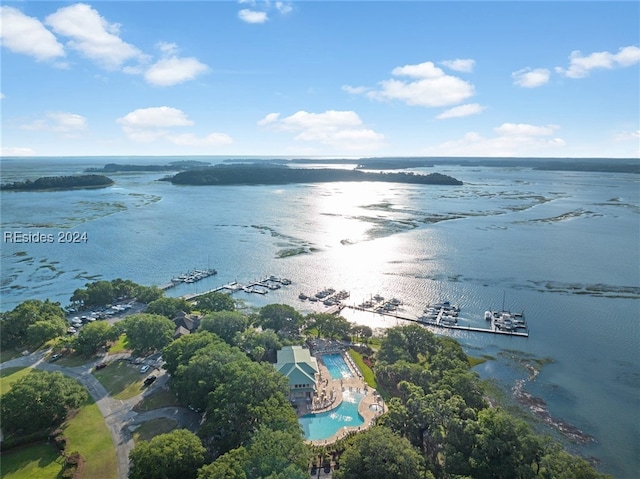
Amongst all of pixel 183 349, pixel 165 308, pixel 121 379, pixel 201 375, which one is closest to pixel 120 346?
pixel 165 308

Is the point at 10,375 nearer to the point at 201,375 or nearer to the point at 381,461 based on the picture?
the point at 201,375

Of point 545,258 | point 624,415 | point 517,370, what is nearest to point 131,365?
point 517,370

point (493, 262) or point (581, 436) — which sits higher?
point (493, 262)

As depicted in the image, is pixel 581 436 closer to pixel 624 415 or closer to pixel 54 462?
pixel 624 415

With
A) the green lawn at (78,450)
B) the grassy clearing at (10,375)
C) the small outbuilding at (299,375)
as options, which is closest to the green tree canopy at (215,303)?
the small outbuilding at (299,375)

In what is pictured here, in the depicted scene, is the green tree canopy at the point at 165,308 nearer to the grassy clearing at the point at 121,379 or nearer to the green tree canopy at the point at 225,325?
the green tree canopy at the point at 225,325

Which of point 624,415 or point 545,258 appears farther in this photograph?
point 545,258
